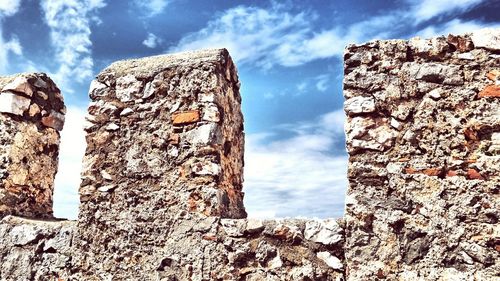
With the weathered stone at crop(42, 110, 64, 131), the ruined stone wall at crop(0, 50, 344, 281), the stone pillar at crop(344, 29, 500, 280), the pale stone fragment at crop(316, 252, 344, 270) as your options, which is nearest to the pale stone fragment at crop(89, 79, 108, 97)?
the ruined stone wall at crop(0, 50, 344, 281)

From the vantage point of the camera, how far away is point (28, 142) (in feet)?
14.1

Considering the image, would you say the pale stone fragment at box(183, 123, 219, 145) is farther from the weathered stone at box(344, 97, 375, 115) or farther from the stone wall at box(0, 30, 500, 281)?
the weathered stone at box(344, 97, 375, 115)

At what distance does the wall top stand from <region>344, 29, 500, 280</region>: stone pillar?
102cm

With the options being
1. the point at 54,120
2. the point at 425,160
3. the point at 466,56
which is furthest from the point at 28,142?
the point at 466,56

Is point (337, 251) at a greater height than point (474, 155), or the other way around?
point (474, 155)

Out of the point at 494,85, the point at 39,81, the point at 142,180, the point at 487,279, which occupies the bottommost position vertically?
the point at 487,279

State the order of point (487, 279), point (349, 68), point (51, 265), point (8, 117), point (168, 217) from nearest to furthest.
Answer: point (487, 279) < point (349, 68) < point (168, 217) < point (51, 265) < point (8, 117)

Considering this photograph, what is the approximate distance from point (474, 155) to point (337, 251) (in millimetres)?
973

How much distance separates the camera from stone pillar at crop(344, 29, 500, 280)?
114 inches

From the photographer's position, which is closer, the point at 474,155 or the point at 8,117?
the point at 474,155

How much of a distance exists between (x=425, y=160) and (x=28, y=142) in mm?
3174

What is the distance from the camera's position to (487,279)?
2818 millimetres

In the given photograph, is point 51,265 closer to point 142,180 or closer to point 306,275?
point 142,180

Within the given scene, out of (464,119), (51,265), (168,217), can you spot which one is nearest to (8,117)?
(51,265)
